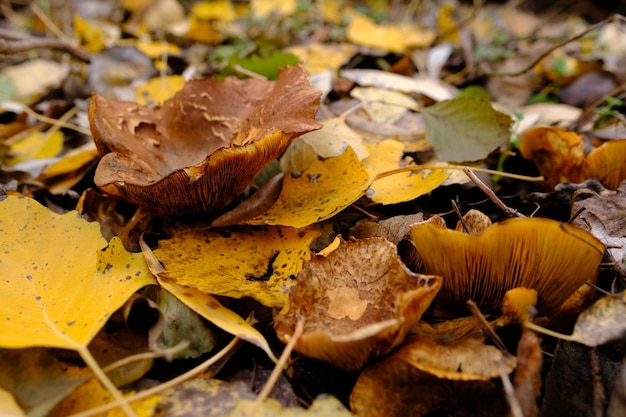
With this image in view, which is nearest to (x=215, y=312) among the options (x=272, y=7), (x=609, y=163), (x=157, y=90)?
(x=609, y=163)

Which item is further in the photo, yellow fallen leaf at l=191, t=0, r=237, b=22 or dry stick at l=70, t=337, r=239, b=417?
yellow fallen leaf at l=191, t=0, r=237, b=22

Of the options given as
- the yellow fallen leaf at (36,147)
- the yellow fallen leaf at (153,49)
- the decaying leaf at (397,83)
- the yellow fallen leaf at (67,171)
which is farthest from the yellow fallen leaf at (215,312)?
the yellow fallen leaf at (153,49)

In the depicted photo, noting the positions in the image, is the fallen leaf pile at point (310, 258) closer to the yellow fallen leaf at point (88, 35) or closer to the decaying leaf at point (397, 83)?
the decaying leaf at point (397, 83)

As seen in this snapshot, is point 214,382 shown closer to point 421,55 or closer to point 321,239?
point 321,239

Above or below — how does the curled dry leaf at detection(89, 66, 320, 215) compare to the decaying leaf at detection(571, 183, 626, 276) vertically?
above

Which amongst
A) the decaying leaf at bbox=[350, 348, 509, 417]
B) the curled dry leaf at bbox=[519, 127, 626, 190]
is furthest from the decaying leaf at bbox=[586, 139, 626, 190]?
the decaying leaf at bbox=[350, 348, 509, 417]

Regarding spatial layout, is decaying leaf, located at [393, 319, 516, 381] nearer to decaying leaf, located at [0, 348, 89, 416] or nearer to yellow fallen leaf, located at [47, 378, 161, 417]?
yellow fallen leaf, located at [47, 378, 161, 417]

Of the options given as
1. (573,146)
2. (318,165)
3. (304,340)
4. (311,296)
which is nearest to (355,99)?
(318,165)
